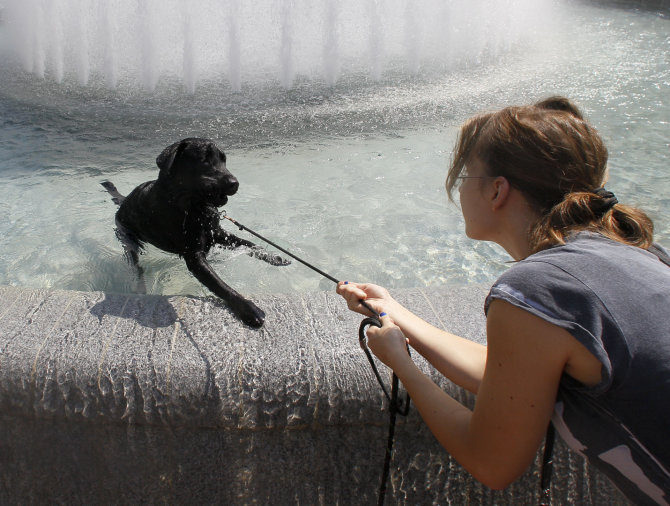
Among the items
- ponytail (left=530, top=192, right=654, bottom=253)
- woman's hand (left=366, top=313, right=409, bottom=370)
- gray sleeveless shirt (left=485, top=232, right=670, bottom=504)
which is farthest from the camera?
woman's hand (left=366, top=313, right=409, bottom=370)

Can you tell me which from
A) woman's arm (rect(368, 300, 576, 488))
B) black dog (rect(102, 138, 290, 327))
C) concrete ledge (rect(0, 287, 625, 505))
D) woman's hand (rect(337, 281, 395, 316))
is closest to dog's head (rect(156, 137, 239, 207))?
black dog (rect(102, 138, 290, 327))

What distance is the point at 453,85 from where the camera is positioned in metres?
7.48

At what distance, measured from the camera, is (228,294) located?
7.88ft

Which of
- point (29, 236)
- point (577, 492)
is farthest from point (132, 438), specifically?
point (29, 236)

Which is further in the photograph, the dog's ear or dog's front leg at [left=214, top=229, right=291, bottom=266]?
dog's front leg at [left=214, top=229, right=291, bottom=266]

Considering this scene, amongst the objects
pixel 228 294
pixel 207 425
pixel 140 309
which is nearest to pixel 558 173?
pixel 207 425

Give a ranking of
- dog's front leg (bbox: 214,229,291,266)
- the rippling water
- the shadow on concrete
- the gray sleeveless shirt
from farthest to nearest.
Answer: the rippling water < dog's front leg (bbox: 214,229,291,266) < the shadow on concrete < the gray sleeveless shirt

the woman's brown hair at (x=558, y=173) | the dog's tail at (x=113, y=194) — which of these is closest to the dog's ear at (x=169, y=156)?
the dog's tail at (x=113, y=194)

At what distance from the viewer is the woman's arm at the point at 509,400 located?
1166 millimetres

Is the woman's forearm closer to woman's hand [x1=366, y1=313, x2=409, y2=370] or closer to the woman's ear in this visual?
woman's hand [x1=366, y1=313, x2=409, y2=370]

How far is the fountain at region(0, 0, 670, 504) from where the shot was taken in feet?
6.18

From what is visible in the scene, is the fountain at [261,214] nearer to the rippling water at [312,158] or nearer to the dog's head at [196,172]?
the rippling water at [312,158]

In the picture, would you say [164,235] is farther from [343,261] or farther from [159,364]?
[159,364]

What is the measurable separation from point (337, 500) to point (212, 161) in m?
1.81
